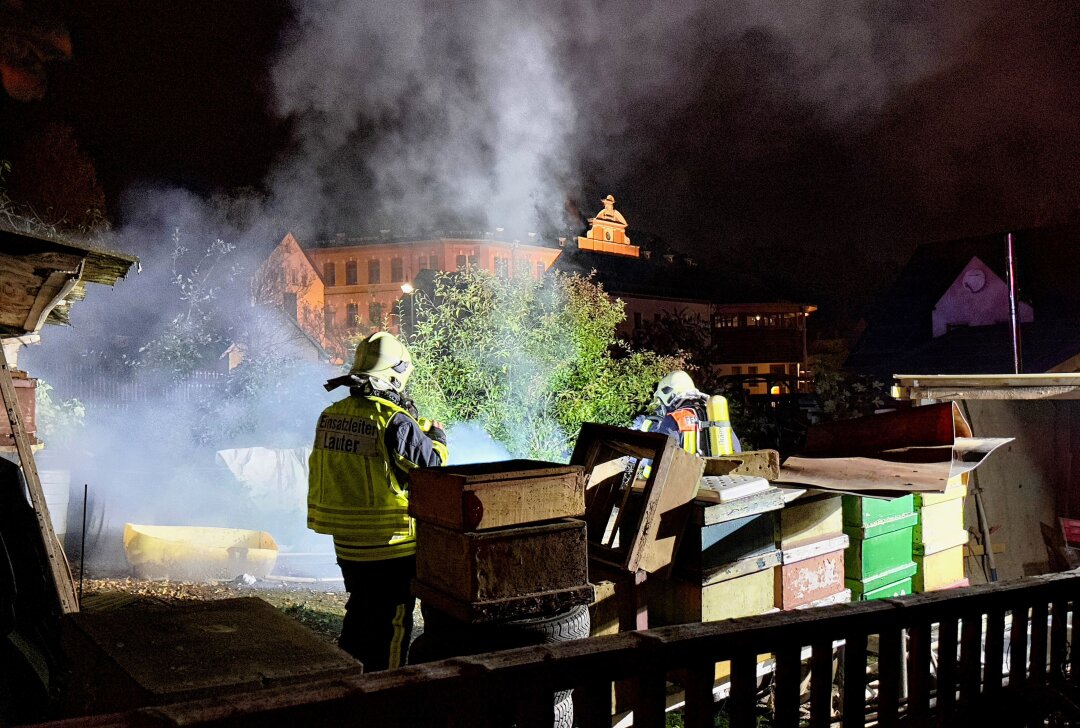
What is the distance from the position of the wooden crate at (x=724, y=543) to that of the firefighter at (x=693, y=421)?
3694mm

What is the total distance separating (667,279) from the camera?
1465 inches

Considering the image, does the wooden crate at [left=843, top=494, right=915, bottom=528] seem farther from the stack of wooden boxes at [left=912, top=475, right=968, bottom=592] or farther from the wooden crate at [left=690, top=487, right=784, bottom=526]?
the wooden crate at [left=690, top=487, right=784, bottom=526]

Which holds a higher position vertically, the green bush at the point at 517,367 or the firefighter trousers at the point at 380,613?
the green bush at the point at 517,367

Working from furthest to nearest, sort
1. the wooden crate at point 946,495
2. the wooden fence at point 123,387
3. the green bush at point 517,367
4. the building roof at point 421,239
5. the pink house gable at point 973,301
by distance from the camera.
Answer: the building roof at point 421,239, the pink house gable at point 973,301, the wooden fence at point 123,387, the green bush at point 517,367, the wooden crate at point 946,495

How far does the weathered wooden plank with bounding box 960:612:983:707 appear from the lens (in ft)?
9.18

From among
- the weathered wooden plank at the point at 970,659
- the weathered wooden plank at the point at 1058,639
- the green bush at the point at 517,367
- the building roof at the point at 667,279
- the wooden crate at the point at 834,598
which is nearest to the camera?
the weathered wooden plank at the point at 970,659

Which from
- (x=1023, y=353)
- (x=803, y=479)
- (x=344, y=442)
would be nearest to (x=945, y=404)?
(x=803, y=479)

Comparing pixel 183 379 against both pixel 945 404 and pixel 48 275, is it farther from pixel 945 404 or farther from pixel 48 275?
pixel 945 404

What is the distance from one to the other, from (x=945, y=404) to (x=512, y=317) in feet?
25.3

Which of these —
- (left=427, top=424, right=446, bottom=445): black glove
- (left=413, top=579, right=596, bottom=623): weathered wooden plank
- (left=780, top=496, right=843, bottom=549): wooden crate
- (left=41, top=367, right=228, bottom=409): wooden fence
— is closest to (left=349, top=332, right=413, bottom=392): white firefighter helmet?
(left=427, top=424, right=446, bottom=445): black glove

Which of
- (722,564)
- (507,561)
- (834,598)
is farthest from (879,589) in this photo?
(507,561)

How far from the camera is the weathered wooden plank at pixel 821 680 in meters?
2.41

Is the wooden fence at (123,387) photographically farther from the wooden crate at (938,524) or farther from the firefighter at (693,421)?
the wooden crate at (938,524)

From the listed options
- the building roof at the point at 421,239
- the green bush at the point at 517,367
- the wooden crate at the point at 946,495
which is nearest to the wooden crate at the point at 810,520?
the wooden crate at the point at 946,495
